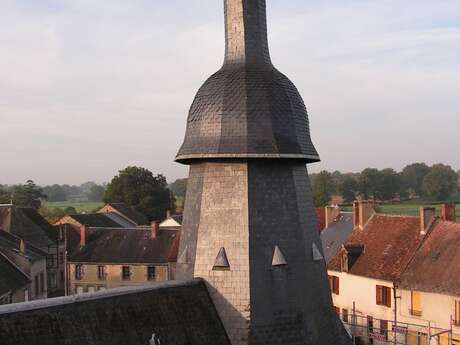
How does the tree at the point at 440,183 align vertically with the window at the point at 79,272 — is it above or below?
above

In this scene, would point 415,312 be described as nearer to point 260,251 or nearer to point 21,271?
point 260,251

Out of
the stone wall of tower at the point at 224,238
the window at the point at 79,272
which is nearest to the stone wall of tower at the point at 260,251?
the stone wall of tower at the point at 224,238

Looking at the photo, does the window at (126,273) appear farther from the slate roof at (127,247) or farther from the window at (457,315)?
the window at (457,315)

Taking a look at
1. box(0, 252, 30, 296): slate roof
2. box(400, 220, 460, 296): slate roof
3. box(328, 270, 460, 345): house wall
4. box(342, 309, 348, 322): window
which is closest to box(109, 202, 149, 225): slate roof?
box(0, 252, 30, 296): slate roof

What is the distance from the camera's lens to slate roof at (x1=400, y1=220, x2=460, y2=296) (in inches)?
1103

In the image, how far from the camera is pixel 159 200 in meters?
79.6

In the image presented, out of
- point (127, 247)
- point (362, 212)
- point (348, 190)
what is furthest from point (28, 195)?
point (362, 212)

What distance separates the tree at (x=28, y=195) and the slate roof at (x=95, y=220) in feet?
94.6

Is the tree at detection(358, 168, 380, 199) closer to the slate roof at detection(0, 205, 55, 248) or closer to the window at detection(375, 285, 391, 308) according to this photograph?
the slate roof at detection(0, 205, 55, 248)

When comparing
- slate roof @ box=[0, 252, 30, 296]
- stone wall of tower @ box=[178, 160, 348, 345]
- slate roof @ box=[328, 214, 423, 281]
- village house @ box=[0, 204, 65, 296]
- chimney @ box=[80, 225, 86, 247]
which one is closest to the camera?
stone wall of tower @ box=[178, 160, 348, 345]

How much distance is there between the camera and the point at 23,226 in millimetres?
46531

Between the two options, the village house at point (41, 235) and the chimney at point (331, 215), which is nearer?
the chimney at point (331, 215)

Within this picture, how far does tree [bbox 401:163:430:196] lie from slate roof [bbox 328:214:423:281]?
8629 cm

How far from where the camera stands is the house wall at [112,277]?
4731 cm
